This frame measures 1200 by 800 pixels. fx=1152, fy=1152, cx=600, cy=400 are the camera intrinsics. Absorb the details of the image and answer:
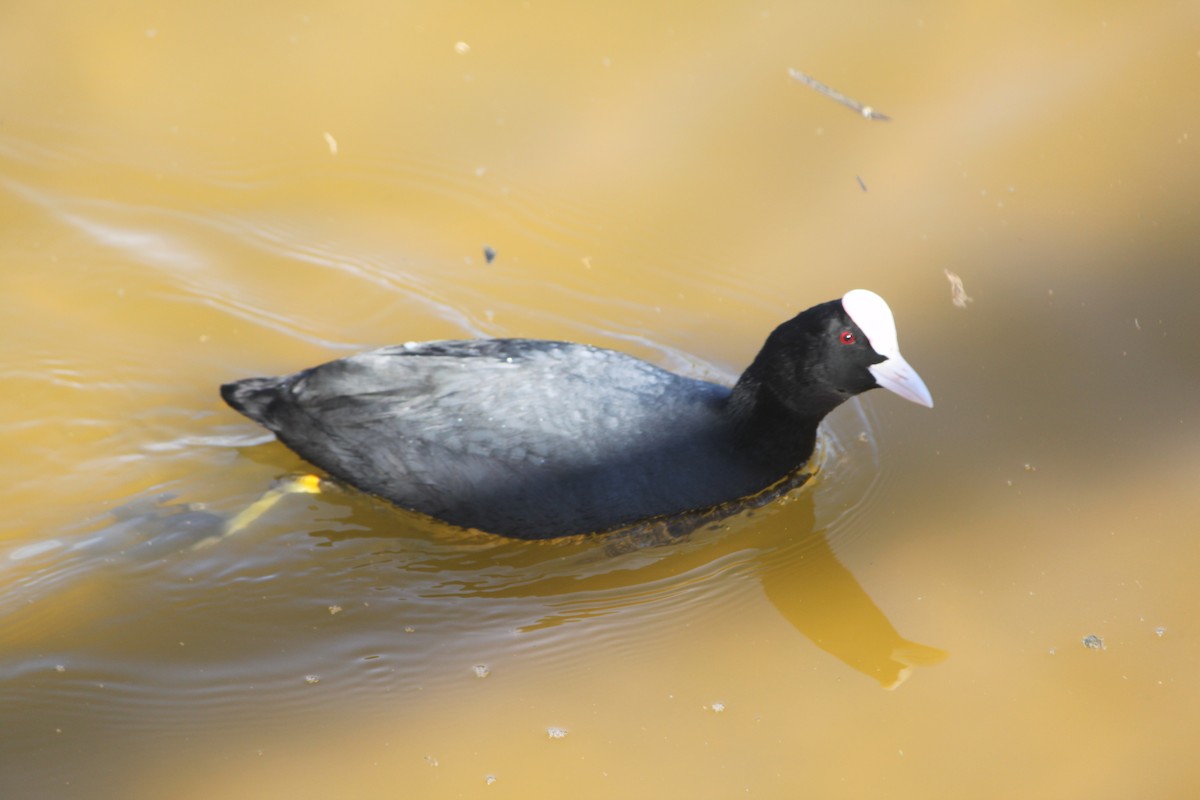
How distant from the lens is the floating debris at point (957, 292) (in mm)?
4402

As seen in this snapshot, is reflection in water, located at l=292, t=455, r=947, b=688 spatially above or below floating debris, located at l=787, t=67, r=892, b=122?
below

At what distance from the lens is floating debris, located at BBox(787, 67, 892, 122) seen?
5.03 metres

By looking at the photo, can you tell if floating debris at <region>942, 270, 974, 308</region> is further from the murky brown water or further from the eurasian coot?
the eurasian coot

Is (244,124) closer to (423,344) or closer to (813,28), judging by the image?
(423,344)

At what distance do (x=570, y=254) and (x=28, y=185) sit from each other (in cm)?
231

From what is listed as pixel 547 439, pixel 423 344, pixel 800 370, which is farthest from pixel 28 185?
pixel 800 370

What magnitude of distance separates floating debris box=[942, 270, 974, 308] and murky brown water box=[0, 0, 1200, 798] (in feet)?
0.11

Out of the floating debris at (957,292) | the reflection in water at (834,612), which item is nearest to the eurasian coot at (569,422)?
the reflection in water at (834,612)

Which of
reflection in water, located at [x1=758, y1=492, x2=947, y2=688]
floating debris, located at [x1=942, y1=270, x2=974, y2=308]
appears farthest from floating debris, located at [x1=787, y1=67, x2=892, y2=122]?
reflection in water, located at [x1=758, y1=492, x2=947, y2=688]

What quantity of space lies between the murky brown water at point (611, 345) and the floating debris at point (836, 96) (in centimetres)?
4

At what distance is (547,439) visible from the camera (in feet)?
11.6

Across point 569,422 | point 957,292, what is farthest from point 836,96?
point 569,422

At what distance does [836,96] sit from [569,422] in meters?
2.39

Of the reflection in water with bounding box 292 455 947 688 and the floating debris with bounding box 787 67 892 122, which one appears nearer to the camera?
the reflection in water with bounding box 292 455 947 688
